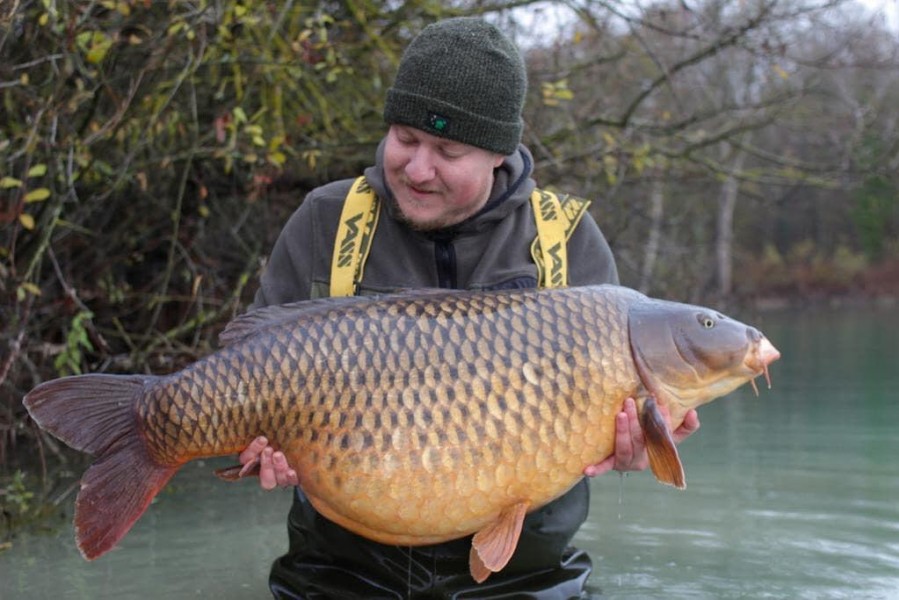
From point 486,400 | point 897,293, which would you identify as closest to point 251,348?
point 486,400

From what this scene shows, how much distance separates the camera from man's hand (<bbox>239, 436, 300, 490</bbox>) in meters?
2.37

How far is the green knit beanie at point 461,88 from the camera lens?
2.70 meters

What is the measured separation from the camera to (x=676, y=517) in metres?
3.99

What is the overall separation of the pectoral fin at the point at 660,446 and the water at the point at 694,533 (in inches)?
33.2

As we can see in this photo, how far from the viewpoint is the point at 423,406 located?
2.32 meters

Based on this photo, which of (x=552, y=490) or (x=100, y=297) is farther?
(x=100, y=297)

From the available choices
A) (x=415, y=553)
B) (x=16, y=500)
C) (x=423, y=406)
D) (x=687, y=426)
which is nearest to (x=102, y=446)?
(x=423, y=406)

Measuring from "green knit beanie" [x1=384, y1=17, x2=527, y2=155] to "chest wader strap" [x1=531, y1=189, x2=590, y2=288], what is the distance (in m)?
0.20

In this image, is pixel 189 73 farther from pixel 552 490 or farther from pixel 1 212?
pixel 552 490

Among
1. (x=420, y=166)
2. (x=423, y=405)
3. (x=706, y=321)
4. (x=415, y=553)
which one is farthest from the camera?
(x=415, y=553)

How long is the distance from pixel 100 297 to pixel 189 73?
1.18m

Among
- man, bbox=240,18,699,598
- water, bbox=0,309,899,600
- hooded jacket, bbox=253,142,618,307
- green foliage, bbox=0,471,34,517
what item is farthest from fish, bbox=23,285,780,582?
green foliage, bbox=0,471,34,517

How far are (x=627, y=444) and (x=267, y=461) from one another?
73 cm

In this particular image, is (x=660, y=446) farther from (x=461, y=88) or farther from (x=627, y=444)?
(x=461, y=88)
